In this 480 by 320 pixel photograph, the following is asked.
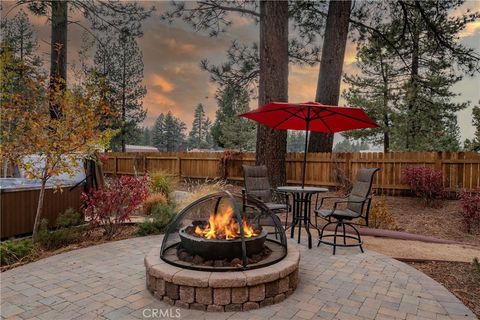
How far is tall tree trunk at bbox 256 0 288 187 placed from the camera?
23.9 feet

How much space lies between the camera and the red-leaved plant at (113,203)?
4688 mm

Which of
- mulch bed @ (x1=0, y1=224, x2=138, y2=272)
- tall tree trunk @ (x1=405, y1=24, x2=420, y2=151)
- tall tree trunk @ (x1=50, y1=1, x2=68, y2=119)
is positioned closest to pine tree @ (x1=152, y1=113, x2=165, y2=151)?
tall tree trunk @ (x1=405, y1=24, x2=420, y2=151)

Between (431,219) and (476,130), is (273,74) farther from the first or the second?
(476,130)

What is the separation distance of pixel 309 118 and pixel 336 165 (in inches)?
167

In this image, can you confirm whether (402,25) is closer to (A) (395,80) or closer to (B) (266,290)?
(A) (395,80)

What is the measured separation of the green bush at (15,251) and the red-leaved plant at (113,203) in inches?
35.1

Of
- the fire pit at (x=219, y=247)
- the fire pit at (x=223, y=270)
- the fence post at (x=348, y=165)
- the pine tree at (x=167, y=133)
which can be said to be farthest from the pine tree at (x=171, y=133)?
the fire pit at (x=219, y=247)

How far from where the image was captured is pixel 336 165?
28.8 ft

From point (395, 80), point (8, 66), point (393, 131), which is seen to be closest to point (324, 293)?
point (8, 66)

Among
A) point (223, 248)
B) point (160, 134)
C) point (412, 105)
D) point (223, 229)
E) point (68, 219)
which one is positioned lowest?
point (68, 219)

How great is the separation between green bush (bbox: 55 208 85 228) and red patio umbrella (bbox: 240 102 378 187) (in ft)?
10.1

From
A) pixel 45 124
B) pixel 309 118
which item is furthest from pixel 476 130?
pixel 45 124

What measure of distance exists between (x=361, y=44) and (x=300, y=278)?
30.1ft

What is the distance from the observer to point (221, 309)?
2.50m
